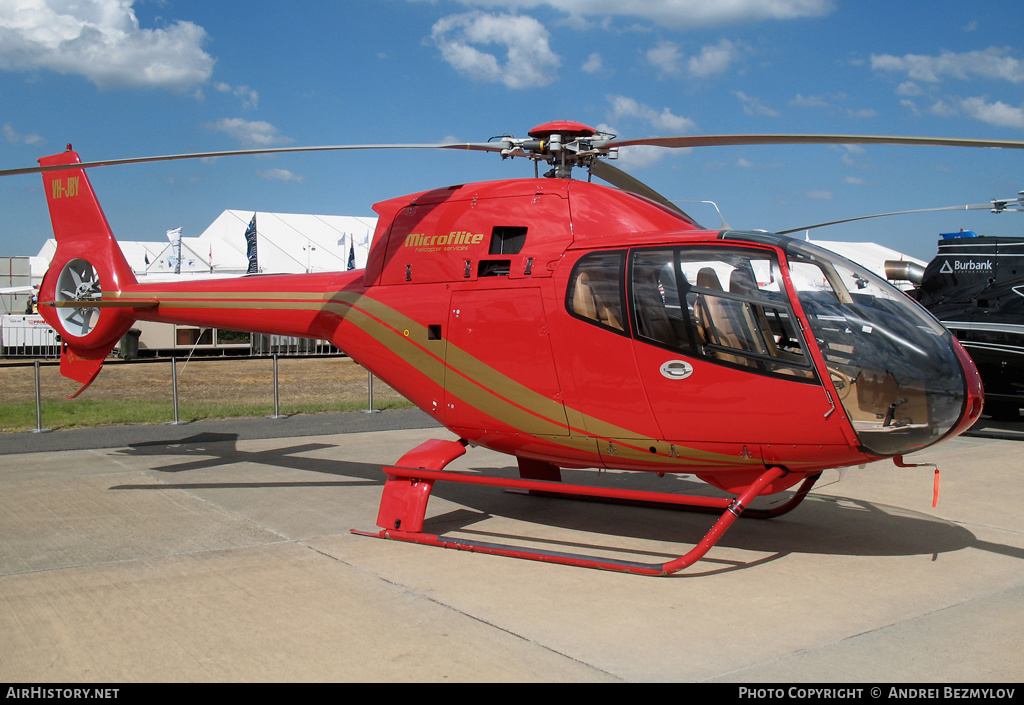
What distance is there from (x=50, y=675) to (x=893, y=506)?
740cm

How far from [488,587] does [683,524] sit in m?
2.54

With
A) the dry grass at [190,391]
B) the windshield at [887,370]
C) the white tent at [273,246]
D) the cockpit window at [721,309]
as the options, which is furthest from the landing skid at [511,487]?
the white tent at [273,246]

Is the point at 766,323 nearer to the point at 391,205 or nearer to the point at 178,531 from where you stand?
the point at 391,205

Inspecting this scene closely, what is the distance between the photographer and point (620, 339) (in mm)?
6027

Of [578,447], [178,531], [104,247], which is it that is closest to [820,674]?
[578,447]

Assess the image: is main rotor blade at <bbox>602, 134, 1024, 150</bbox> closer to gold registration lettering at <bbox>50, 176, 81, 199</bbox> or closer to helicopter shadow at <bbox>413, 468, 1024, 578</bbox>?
helicopter shadow at <bbox>413, 468, 1024, 578</bbox>

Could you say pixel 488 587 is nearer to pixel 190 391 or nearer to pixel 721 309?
pixel 721 309

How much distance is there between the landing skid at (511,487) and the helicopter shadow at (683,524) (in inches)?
12.0

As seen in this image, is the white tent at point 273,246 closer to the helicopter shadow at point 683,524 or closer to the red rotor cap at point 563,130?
the helicopter shadow at point 683,524

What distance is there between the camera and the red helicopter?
17.6 feet

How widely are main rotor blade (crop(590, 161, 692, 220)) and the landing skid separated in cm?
280

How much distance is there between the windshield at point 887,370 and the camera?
5270 millimetres

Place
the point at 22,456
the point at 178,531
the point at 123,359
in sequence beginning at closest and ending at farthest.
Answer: the point at 178,531, the point at 22,456, the point at 123,359

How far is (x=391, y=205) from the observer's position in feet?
25.2
